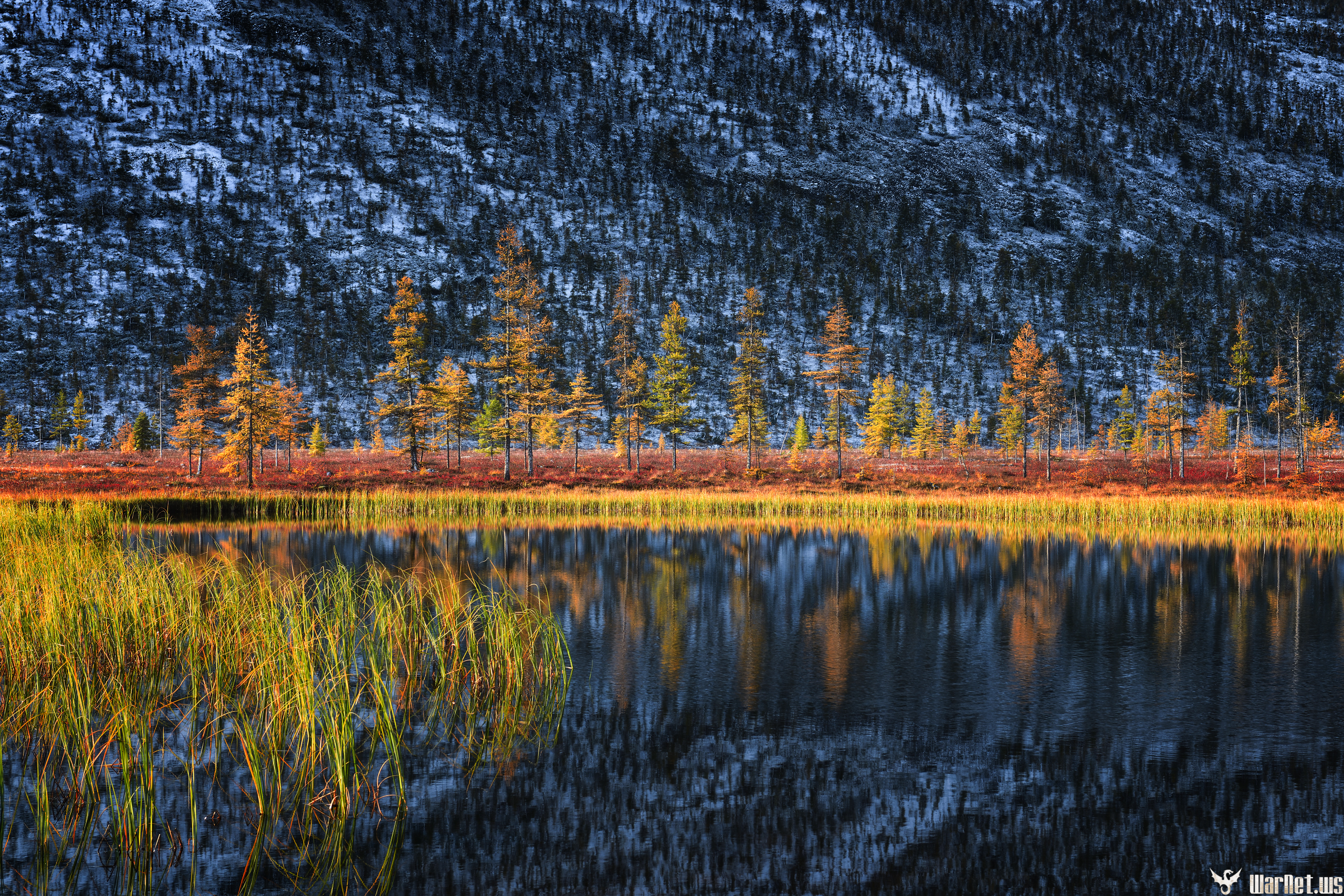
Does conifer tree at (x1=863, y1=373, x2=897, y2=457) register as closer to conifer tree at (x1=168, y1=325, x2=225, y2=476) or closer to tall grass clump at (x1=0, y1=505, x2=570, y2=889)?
conifer tree at (x1=168, y1=325, x2=225, y2=476)

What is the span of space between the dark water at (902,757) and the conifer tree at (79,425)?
95529 mm

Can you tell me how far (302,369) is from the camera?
381 ft

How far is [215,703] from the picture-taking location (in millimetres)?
8625

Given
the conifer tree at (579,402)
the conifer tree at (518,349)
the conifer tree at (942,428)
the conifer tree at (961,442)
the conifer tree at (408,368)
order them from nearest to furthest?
the conifer tree at (408,368)
the conifer tree at (518,349)
the conifer tree at (579,402)
the conifer tree at (961,442)
the conifer tree at (942,428)

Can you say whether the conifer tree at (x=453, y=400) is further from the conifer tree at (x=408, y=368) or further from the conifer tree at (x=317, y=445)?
the conifer tree at (x=317, y=445)

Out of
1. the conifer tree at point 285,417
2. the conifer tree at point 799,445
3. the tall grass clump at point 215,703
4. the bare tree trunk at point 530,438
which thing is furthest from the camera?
the conifer tree at point 799,445

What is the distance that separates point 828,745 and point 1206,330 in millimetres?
157752

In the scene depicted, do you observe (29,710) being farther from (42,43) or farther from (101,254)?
(42,43)

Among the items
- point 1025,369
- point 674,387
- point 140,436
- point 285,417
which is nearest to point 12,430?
point 140,436

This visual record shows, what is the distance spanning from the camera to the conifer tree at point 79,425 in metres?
93.9

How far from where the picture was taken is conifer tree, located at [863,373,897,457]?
3177 inches

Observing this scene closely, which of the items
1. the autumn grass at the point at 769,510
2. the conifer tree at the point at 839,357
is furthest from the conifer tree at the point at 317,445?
the conifer tree at the point at 839,357

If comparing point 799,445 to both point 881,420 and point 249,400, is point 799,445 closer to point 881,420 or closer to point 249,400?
point 881,420

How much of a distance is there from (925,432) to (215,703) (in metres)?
81.5
